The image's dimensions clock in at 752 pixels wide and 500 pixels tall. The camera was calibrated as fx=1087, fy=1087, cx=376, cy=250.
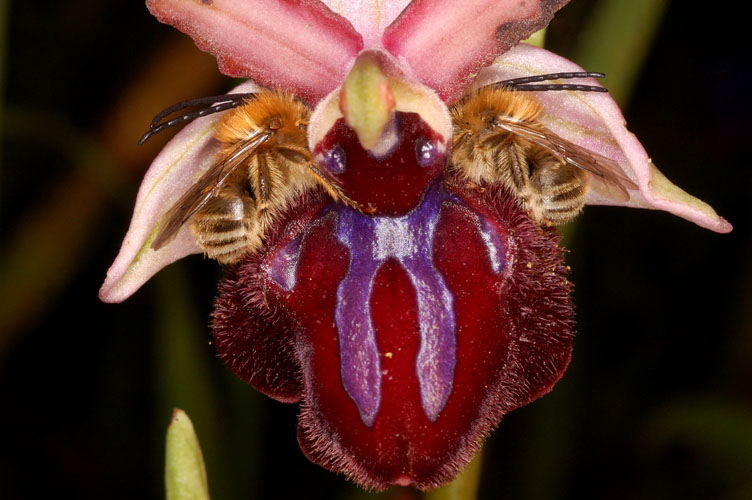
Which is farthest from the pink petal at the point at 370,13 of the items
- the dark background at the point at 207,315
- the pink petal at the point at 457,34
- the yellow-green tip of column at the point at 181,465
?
the dark background at the point at 207,315

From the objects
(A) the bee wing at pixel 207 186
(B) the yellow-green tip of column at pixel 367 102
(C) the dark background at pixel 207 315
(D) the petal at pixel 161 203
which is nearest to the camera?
(B) the yellow-green tip of column at pixel 367 102

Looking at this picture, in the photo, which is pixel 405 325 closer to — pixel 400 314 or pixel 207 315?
pixel 400 314

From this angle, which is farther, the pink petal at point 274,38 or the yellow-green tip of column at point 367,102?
the pink petal at point 274,38

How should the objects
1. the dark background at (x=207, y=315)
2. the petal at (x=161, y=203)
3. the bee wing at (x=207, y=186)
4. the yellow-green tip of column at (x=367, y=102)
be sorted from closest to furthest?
1. the yellow-green tip of column at (x=367, y=102)
2. the bee wing at (x=207, y=186)
3. the petal at (x=161, y=203)
4. the dark background at (x=207, y=315)

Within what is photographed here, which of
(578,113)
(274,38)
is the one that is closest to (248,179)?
(274,38)

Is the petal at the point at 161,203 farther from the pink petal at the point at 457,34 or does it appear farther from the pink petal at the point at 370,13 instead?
the pink petal at the point at 457,34

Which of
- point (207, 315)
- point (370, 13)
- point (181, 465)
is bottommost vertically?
point (207, 315)

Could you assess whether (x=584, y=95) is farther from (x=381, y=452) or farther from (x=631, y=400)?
(x=631, y=400)
